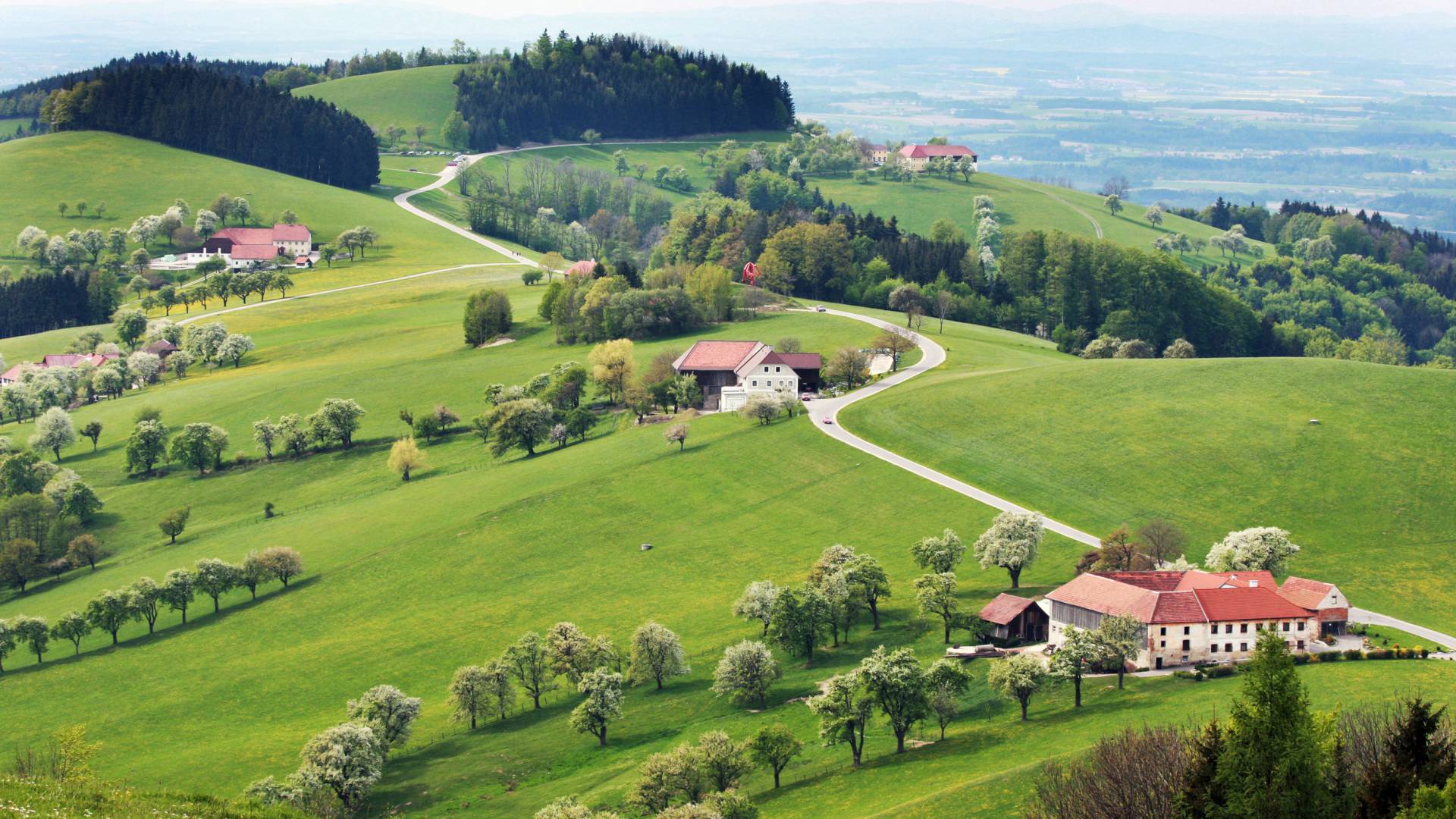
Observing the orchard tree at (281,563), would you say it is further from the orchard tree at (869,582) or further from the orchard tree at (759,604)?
the orchard tree at (869,582)

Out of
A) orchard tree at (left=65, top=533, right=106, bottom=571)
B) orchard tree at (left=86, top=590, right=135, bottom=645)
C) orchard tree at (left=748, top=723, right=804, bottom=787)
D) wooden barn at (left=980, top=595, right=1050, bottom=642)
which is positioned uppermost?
wooden barn at (left=980, top=595, right=1050, bottom=642)

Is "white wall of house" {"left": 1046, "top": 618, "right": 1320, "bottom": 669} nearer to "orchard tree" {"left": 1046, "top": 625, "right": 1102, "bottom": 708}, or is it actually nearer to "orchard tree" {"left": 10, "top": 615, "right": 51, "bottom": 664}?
"orchard tree" {"left": 1046, "top": 625, "right": 1102, "bottom": 708}

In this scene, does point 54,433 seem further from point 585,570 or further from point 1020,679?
point 1020,679

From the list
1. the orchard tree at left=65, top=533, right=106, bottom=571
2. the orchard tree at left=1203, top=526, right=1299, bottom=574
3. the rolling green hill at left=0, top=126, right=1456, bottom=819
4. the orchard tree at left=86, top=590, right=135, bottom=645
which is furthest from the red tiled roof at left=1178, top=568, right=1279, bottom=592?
the orchard tree at left=65, top=533, right=106, bottom=571

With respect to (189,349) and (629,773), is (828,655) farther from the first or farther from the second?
(189,349)

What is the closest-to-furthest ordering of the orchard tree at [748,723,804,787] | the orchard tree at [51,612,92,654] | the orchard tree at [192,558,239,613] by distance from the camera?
the orchard tree at [748,723,804,787], the orchard tree at [51,612,92,654], the orchard tree at [192,558,239,613]

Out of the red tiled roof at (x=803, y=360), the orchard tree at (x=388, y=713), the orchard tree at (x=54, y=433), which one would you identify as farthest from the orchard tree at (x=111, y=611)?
the red tiled roof at (x=803, y=360)
